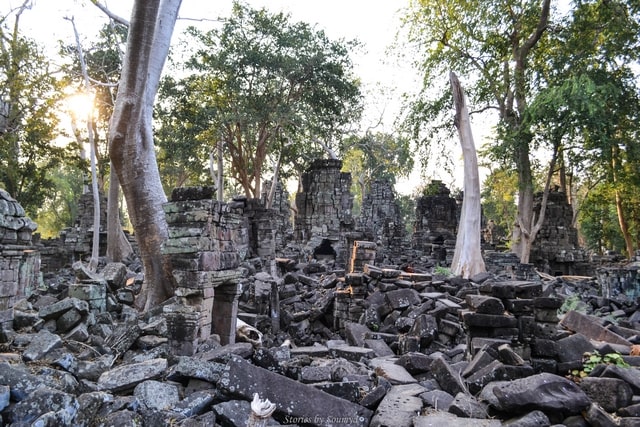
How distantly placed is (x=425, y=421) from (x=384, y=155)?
90.0 ft

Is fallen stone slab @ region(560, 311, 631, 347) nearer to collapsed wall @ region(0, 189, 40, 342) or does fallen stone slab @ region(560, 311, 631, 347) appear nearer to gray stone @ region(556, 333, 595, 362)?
gray stone @ region(556, 333, 595, 362)

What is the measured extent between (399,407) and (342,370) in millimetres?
763

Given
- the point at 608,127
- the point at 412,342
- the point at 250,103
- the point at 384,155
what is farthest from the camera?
the point at 384,155

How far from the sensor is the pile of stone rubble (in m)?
3.47

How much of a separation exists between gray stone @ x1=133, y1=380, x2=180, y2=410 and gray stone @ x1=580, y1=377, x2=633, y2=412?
13.3 ft

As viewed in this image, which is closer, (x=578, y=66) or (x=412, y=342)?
(x=412, y=342)

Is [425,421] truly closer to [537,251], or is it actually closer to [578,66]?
[578,66]

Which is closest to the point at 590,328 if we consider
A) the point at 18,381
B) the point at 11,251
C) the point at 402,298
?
the point at 402,298

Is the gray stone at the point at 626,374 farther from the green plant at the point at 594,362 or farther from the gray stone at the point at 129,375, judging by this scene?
the gray stone at the point at 129,375

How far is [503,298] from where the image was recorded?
18.9ft

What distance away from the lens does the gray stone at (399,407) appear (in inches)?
144

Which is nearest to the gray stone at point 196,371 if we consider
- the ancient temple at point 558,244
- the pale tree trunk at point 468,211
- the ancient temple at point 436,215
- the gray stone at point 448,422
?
the gray stone at point 448,422

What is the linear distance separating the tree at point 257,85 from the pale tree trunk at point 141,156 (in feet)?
35.8

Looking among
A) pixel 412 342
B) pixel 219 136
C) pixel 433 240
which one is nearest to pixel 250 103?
pixel 219 136
